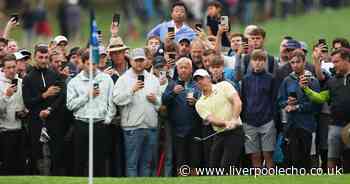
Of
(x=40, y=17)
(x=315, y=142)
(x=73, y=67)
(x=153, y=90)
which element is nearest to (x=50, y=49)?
(x=73, y=67)

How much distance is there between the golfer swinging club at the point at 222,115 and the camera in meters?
26.8

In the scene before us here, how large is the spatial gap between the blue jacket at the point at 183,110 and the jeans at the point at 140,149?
1.55 ft

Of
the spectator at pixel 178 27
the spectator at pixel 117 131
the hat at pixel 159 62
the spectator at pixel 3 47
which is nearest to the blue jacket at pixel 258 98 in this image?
the hat at pixel 159 62

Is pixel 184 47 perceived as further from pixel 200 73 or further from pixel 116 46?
pixel 200 73

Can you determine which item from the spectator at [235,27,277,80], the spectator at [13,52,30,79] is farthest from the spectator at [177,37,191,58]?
the spectator at [13,52,30,79]

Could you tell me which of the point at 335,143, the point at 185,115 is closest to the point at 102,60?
the point at 185,115

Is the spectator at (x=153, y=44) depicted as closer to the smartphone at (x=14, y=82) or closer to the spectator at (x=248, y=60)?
the spectator at (x=248, y=60)

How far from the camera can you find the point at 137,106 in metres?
27.5

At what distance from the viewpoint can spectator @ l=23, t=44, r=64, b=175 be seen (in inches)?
1099

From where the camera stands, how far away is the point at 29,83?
91.6ft

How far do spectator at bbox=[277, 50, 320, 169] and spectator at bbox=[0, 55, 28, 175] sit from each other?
4.75 m

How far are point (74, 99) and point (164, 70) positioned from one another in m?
1.83

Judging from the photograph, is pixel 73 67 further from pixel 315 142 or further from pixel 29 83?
pixel 315 142

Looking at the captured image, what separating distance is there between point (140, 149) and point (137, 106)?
778 millimetres
